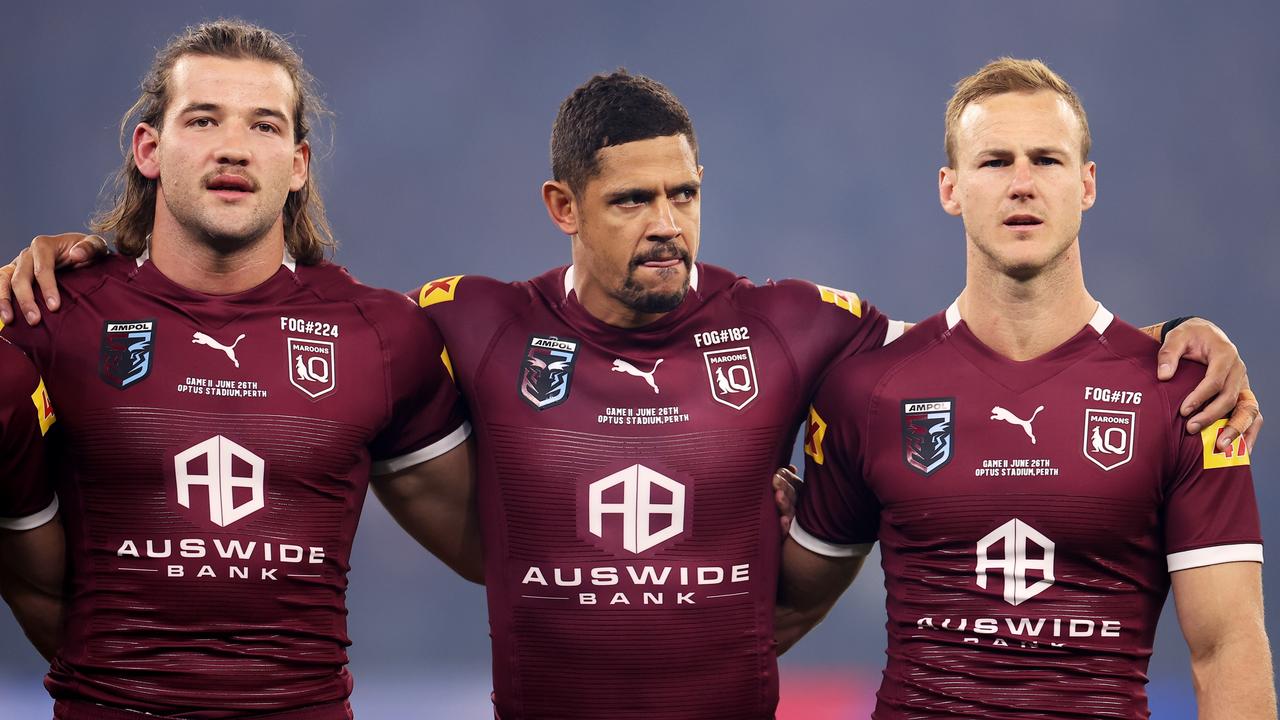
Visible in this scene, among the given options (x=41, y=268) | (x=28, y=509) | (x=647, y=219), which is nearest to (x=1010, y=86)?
(x=647, y=219)

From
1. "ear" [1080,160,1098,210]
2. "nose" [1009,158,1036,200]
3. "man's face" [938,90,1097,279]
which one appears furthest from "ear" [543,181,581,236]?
"ear" [1080,160,1098,210]

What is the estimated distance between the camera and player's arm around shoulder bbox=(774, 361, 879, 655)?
346 cm

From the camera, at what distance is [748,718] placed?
11.3ft

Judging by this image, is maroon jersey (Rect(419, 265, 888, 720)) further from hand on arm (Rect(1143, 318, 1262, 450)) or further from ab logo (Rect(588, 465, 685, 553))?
hand on arm (Rect(1143, 318, 1262, 450))

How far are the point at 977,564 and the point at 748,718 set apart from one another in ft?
2.25

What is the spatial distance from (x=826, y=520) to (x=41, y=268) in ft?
6.49

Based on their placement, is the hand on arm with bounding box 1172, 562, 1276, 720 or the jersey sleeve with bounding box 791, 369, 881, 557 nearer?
the hand on arm with bounding box 1172, 562, 1276, 720

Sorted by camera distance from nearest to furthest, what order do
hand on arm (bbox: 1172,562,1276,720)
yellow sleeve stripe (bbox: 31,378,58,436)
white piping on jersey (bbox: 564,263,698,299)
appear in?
1. hand on arm (bbox: 1172,562,1276,720)
2. yellow sleeve stripe (bbox: 31,378,58,436)
3. white piping on jersey (bbox: 564,263,698,299)

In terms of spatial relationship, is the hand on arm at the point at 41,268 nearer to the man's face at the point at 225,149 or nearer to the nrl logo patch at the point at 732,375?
the man's face at the point at 225,149

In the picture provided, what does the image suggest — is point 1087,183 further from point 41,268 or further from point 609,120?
point 41,268

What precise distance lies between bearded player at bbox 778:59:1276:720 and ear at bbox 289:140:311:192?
4.72ft

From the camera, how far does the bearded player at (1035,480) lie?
3086 millimetres

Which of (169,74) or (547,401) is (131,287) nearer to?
(169,74)

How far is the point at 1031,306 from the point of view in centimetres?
331
